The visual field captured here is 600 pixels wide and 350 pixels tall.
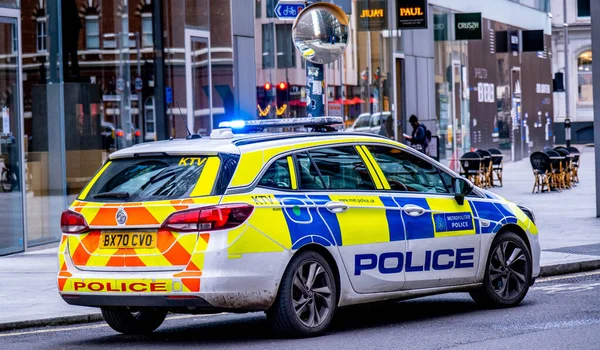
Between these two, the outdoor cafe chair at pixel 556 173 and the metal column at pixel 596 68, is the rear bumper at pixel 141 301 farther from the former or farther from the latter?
the outdoor cafe chair at pixel 556 173

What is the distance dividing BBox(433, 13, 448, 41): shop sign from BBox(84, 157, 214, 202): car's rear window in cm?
2634

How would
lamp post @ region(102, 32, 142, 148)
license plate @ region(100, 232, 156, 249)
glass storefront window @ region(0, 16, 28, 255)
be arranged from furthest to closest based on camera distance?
lamp post @ region(102, 32, 142, 148)
glass storefront window @ region(0, 16, 28, 255)
license plate @ region(100, 232, 156, 249)

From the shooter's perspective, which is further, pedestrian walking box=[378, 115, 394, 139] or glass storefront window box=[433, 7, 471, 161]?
glass storefront window box=[433, 7, 471, 161]

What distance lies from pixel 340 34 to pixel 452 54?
24879 millimetres

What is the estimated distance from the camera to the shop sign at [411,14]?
88.6ft

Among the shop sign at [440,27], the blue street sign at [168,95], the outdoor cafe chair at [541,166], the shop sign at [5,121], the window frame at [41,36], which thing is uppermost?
the shop sign at [440,27]

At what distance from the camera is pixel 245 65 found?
23.3m

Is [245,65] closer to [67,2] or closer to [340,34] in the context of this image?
[67,2]

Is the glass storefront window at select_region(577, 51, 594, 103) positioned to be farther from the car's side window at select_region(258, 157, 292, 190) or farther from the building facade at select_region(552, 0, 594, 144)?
the car's side window at select_region(258, 157, 292, 190)

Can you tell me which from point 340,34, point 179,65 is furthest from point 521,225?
point 179,65

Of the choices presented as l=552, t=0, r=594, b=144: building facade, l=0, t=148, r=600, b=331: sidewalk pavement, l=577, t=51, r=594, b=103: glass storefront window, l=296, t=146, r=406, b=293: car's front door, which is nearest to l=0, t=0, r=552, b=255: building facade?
l=0, t=148, r=600, b=331: sidewalk pavement

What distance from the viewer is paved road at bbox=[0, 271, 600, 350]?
352 inches

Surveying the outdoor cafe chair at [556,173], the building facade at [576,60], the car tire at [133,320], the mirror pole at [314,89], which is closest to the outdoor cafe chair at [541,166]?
the outdoor cafe chair at [556,173]

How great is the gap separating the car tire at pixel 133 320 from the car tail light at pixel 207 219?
1.26 meters
